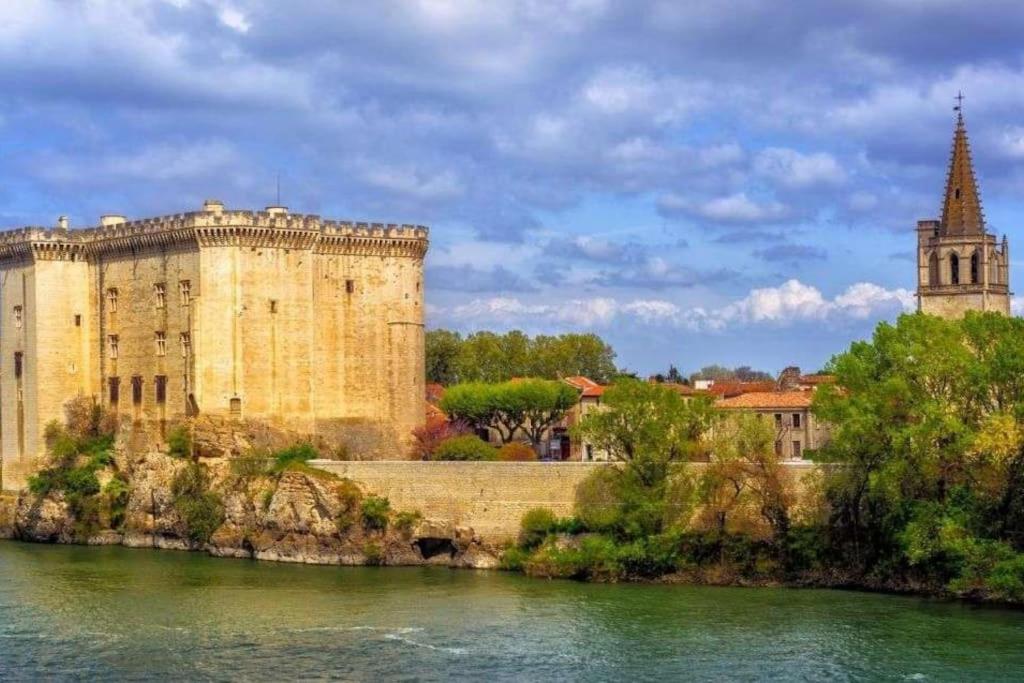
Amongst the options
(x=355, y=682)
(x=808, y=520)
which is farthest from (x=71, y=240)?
(x=355, y=682)

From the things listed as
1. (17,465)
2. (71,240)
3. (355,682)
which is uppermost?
(71,240)

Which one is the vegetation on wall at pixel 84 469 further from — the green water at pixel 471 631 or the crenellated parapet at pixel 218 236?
the green water at pixel 471 631

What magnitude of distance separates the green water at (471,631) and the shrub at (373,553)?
5.37 feet

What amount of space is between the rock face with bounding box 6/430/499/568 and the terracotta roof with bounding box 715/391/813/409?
18.4m

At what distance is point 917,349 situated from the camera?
43.7 metres

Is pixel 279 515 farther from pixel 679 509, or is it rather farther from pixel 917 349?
pixel 917 349

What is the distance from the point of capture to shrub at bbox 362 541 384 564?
49.5m

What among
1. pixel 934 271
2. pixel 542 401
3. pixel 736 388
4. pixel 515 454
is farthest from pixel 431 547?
pixel 736 388

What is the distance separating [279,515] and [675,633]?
1662 cm

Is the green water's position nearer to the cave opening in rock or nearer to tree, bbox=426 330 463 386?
the cave opening in rock

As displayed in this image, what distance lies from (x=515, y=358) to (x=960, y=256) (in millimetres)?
37684

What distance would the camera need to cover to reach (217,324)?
188ft

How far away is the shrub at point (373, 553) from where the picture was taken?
49.5 m

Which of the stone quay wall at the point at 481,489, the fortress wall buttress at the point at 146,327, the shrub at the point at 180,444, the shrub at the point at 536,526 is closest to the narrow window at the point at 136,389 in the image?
the fortress wall buttress at the point at 146,327
